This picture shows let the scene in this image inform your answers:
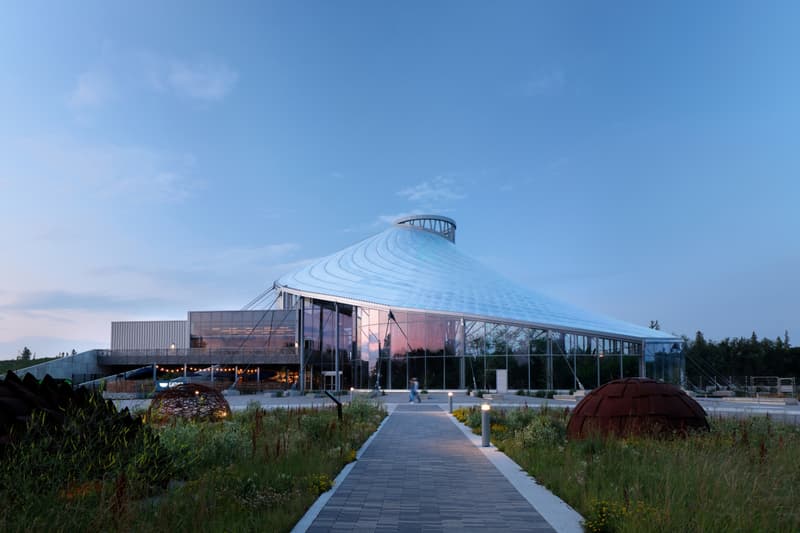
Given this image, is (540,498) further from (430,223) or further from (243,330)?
(430,223)

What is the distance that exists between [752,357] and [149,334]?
204 feet

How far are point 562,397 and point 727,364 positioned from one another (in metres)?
39.4

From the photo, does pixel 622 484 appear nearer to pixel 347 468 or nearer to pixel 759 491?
pixel 759 491

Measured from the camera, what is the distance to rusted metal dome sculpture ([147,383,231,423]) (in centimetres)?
1602

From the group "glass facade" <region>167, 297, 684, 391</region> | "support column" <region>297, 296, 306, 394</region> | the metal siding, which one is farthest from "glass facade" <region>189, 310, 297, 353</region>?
"glass facade" <region>167, 297, 684, 391</region>

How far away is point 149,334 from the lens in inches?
2470

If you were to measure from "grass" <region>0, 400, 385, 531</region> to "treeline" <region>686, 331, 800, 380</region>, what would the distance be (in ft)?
203

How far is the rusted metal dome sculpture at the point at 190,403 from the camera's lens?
16016mm

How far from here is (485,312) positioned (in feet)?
142

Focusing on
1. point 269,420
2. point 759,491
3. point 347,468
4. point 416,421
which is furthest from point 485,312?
point 759,491

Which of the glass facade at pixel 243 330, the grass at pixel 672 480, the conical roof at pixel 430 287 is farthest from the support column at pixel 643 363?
the grass at pixel 672 480

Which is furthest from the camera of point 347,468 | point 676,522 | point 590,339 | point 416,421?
point 590,339

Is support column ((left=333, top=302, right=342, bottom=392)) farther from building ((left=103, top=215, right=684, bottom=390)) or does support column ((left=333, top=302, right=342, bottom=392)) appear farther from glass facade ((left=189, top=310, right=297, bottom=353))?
glass facade ((left=189, top=310, right=297, bottom=353))

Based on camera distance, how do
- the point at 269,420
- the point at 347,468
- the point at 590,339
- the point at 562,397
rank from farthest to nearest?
the point at 590,339 → the point at 562,397 → the point at 269,420 → the point at 347,468
